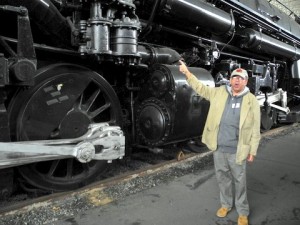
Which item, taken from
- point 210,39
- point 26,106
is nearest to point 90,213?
point 26,106

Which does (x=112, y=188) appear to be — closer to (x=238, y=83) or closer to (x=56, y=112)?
A: (x=56, y=112)

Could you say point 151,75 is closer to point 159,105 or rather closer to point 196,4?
point 159,105

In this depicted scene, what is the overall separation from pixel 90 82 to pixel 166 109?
2.83 feet

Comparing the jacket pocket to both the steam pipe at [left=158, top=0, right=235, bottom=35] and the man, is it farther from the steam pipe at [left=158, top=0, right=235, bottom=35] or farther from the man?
the steam pipe at [left=158, top=0, right=235, bottom=35]

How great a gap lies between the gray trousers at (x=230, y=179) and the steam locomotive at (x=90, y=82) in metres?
0.84

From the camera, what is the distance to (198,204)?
2.70 meters

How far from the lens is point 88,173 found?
290cm

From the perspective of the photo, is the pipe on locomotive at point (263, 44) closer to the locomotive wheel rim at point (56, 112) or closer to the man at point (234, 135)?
the man at point (234, 135)

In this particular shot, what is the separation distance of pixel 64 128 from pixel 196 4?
208 centimetres

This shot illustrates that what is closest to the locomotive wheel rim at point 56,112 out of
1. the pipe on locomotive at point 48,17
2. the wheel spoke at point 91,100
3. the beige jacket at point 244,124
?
the wheel spoke at point 91,100

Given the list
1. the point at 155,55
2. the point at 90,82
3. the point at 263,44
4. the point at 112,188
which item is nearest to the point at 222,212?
the point at 112,188

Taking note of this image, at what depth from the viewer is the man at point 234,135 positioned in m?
2.36

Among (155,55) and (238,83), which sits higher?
(155,55)

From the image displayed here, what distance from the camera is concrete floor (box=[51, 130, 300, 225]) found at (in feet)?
7.86
